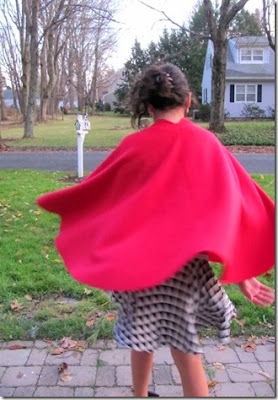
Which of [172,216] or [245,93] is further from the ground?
[245,93]

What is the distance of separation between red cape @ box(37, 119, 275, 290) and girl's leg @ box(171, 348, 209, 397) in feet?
1.35

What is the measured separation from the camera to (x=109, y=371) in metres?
2.97

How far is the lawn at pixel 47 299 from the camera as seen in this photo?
3.46 meters

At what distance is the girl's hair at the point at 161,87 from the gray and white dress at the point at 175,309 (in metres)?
0.69

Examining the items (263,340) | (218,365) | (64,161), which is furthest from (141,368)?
(64,161)

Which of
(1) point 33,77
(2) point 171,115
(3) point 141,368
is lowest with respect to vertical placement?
(3) point 141,368

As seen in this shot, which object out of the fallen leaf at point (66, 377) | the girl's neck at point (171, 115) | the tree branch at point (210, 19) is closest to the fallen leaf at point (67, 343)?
the fallen leaf at point (66, 377)

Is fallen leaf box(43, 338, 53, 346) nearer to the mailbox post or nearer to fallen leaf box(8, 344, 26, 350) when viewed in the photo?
fallen leaf box(8, 344, 26, 350)

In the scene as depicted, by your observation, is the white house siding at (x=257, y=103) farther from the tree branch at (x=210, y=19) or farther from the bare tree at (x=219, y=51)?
the tree branch at (x=210, y=19)

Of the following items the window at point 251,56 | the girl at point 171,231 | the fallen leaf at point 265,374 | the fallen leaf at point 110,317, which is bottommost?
the fallen leaf at point 265,374

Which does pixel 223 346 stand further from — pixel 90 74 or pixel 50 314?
pixel 90 74

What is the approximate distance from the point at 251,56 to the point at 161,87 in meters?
39.0

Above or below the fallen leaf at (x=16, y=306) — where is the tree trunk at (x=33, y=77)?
above

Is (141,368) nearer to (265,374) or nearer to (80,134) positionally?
(265,374)
